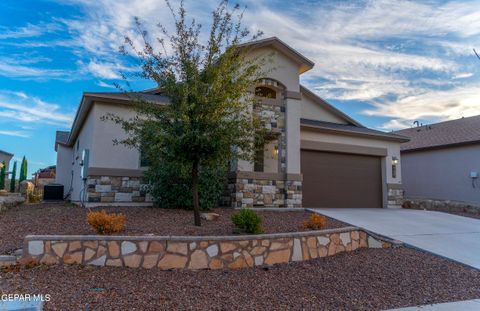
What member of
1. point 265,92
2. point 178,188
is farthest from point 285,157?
point 178,188

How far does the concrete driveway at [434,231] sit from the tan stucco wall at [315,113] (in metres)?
5.80

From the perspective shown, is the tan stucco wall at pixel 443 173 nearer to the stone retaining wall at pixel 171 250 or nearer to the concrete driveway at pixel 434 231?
the concrete driveway at pixel 434 231

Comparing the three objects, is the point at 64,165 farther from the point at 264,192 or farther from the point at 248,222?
the point at 248,222

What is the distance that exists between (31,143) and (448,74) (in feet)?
72.2

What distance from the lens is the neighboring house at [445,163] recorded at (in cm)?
1722

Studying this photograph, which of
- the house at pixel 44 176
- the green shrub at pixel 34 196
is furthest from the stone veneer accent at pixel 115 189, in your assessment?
the house at pixel 44 176

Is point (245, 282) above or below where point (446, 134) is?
below

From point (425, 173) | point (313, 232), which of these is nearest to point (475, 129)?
point (425, 173)

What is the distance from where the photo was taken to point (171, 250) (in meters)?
5.74

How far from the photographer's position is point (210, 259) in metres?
5.90

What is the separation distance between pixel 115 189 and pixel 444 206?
14583 mm

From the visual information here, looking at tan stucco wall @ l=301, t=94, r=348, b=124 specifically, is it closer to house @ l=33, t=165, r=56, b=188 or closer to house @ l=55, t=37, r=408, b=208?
house @ l=55, t=37, r=408, b=208

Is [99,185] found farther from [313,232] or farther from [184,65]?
[313,232]

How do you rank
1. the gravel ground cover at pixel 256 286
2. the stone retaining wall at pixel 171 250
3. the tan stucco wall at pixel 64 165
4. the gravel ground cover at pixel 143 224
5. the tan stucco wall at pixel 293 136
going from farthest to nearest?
the tan stucco wall at pixel 64 165, the tan stucco wall at pixel 293 136, the gravel ground cover at pixel 143 224, the stone retaining wall at pixel 171 250, the gravel ground cover at pixel 256 286
